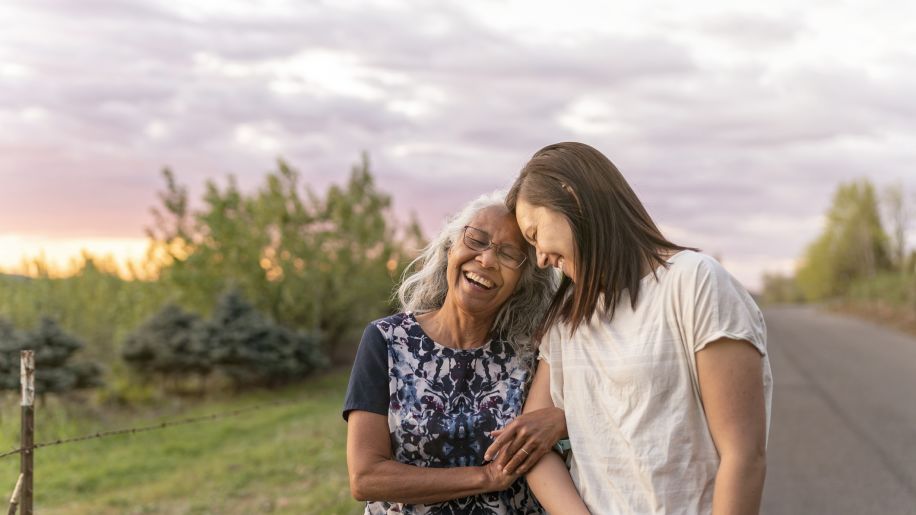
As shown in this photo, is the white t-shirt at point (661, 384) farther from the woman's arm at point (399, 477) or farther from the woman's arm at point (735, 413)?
the woman's arm at point (399, 477)

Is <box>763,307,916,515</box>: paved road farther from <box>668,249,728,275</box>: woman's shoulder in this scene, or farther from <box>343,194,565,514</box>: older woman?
<box>668,249,728,275</box>: woman's shoulder

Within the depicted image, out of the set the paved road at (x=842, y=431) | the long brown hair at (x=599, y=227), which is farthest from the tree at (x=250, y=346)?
the long brown hair at (x=599, y=227)

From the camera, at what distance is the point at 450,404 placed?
10.3ft

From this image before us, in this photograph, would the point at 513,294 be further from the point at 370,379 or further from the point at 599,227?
the point at 599,227

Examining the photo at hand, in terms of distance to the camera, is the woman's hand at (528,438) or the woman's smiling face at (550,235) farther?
the woman's hand at (528,438)

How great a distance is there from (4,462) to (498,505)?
1006 cm

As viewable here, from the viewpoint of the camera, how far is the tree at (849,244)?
1816 inches

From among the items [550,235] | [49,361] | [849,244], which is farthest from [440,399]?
[849,244]

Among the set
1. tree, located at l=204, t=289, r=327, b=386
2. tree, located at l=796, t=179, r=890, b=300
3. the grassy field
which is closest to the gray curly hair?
the grassy field

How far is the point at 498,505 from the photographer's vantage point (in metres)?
3.10

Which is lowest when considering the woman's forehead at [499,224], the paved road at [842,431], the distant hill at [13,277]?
the paved road at [842,431]

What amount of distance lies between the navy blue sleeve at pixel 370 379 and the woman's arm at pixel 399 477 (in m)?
0.05

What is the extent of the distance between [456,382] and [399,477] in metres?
0.38

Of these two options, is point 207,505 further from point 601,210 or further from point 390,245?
point 390,245
